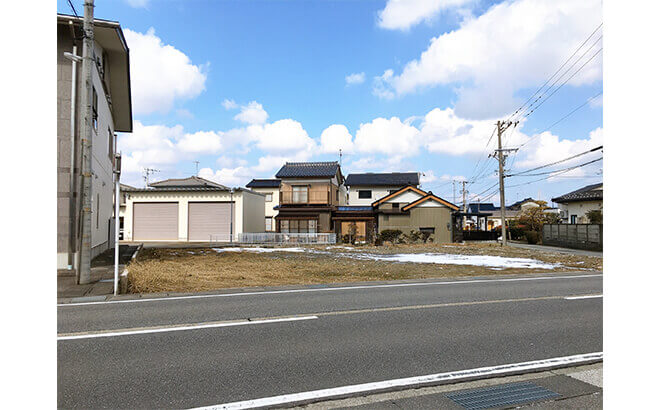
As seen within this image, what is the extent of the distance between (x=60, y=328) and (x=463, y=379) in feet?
17.7

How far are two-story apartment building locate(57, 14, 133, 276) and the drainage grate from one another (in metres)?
10.6

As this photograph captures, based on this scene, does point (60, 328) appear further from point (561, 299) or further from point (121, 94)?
point (121, 94)

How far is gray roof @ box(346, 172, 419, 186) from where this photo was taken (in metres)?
45.2

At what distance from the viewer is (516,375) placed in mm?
4320

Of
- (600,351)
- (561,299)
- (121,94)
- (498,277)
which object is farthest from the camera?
(121,94)

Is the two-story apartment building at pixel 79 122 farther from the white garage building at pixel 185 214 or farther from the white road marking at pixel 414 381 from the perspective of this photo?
the white garage building at pixel 185 214

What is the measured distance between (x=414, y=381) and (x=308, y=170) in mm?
34895

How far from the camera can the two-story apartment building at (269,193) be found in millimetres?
50500

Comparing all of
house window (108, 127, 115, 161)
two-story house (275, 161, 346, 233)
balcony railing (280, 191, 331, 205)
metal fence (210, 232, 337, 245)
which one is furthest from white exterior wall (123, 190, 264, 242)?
house window (108, 127, 115, 161)

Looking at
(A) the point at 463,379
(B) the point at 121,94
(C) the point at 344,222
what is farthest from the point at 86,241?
(C) the point at 344,222

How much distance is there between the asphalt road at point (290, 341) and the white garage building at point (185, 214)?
26.7m

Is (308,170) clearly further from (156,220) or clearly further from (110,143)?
(110,143)

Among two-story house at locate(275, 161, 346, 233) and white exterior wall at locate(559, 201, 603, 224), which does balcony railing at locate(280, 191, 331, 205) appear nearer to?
two-story house at locate(275, 161, 346, 233)

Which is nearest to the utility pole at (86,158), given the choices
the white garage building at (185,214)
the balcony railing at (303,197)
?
the white garage building at (185,214)
